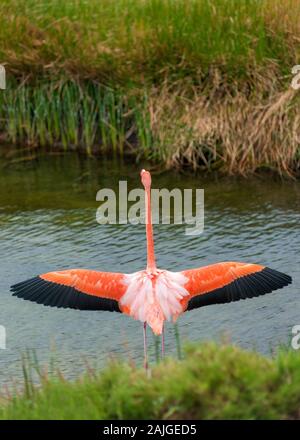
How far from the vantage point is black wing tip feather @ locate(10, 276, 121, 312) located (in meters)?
6.09

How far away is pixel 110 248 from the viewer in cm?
825

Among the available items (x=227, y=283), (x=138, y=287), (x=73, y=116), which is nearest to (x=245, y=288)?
(x=227, y=283)

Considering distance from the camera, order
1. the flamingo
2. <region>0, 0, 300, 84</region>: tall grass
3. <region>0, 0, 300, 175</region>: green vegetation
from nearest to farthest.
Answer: the flamingo, <region>0, 0, 300, 175</region>: green vegetation, <region>0, 0, 300, 84</region>: tall grass

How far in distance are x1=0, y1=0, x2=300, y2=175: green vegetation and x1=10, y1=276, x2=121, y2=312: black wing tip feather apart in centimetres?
353

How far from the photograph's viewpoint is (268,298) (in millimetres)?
7332

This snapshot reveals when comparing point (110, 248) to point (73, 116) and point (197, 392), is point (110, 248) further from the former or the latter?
point (197, 392)

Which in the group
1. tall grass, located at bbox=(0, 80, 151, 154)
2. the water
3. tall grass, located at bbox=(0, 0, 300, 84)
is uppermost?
tall grass, located at bbox=(0, 0, 300, 84)

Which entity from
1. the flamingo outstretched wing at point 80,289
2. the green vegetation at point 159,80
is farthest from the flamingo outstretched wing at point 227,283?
the green vegetation at point 159,80

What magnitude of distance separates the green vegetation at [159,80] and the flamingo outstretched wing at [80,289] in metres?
3.50

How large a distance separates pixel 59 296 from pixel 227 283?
0.89 metres

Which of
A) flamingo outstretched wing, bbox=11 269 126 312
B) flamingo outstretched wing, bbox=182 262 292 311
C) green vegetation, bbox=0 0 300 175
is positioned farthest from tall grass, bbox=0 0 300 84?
flamingo outstretched wing, bbox=11 269 126 312

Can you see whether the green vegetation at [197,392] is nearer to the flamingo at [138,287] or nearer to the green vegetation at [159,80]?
the flamingo at [138,287]

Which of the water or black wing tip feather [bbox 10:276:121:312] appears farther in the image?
the water

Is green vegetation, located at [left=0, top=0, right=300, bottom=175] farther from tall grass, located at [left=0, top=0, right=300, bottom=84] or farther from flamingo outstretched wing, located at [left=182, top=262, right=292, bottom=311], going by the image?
flamingo outstretched wing, located at [left=182, top=262, right=292, bottom=311]
